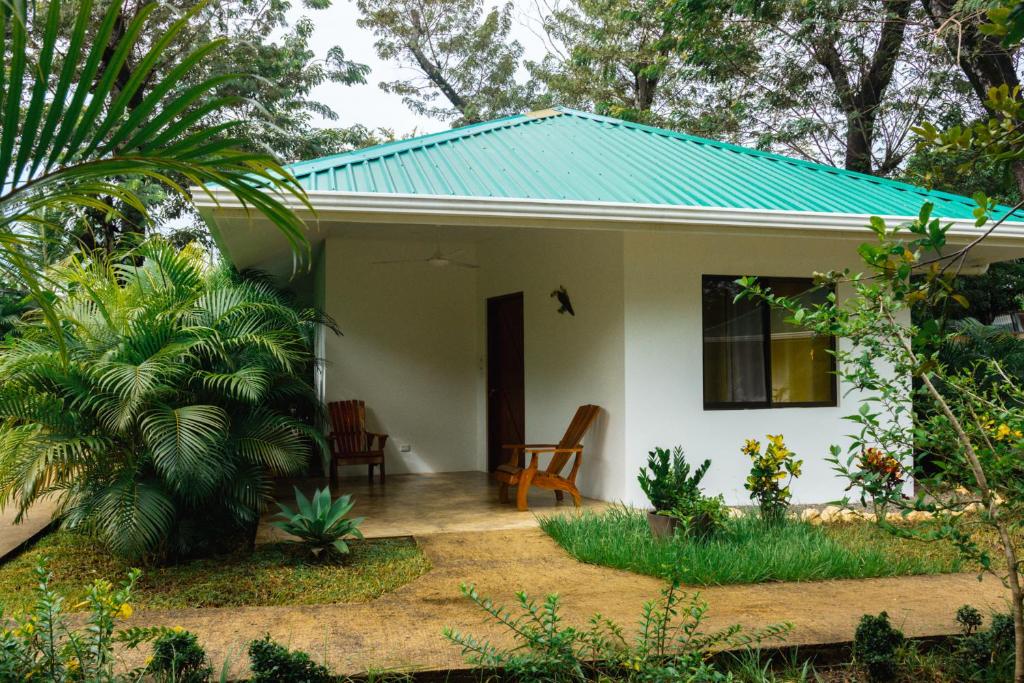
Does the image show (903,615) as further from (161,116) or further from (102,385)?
(102,385)

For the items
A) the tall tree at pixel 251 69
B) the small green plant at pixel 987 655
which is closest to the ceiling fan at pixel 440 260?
the small green plant at pixel 987 655

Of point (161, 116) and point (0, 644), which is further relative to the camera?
point (0, 644)

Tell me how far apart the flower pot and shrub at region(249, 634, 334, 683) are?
3.02 meters

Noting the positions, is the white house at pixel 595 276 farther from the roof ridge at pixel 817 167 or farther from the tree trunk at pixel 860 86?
the tree trunk at pixel 860 86

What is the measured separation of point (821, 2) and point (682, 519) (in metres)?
10.9

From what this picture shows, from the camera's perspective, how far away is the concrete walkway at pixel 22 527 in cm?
666

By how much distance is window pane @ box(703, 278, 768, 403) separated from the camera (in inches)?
301

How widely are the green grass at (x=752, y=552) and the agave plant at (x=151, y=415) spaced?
2133mm

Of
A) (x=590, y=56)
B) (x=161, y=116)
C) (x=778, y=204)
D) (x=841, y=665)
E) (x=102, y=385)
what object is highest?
(x=590, y=56)

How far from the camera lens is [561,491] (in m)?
7.81

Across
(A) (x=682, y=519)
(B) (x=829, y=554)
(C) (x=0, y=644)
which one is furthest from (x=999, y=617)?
(C) (x=0, y=644)

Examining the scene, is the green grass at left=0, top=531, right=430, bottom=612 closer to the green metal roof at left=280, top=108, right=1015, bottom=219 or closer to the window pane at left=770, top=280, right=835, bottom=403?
the green metal roof at left=280, top=108, right=1015, bottom=219

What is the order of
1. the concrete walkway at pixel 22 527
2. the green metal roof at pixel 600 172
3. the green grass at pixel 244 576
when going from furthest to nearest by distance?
the green metal roof at pixel 600 172
the concrete walkway at pixel 22 527
the green grass at pixel 244 576

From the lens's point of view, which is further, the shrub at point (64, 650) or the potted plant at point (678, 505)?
the potted plant at point (678, 505)
